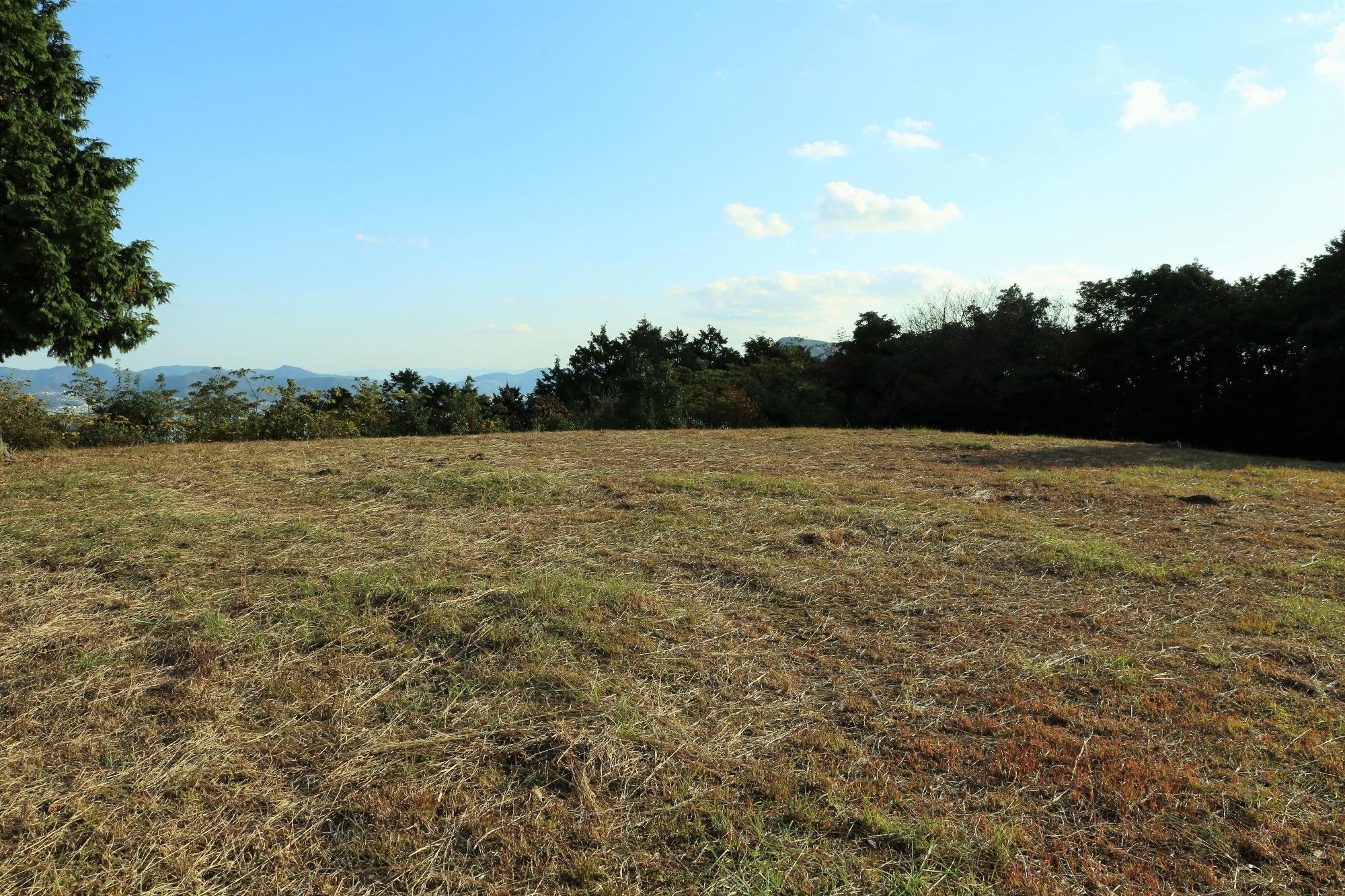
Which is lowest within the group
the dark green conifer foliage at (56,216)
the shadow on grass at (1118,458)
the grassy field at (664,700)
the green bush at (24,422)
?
the grassy field at (664,700)

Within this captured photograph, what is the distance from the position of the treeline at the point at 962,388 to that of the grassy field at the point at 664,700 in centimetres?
677

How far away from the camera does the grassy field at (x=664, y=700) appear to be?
200cm

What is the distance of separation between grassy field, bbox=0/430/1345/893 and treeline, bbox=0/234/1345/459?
22.2 feet

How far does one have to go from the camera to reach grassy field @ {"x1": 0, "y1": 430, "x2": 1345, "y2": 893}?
2004 mm

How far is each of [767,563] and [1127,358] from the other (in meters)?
20.6

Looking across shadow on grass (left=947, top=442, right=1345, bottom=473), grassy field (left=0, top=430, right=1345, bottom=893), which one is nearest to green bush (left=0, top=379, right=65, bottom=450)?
grassy field (left=0, top=430, right=1345, bottom=893)

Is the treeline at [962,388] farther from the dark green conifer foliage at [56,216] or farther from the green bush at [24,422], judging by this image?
the dark green conifer foliage at [56,216]

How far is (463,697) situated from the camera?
2854mm

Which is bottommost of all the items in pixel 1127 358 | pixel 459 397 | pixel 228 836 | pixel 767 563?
pixel 228 836

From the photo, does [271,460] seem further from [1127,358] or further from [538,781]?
[1127,358]

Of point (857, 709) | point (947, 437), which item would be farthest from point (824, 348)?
point (857, 709)

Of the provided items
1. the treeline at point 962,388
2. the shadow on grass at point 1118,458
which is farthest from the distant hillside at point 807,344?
the shadow on grass at point 1118,458

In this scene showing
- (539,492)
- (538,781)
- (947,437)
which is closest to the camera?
(538,781)

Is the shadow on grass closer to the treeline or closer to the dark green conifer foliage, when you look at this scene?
the treeline
